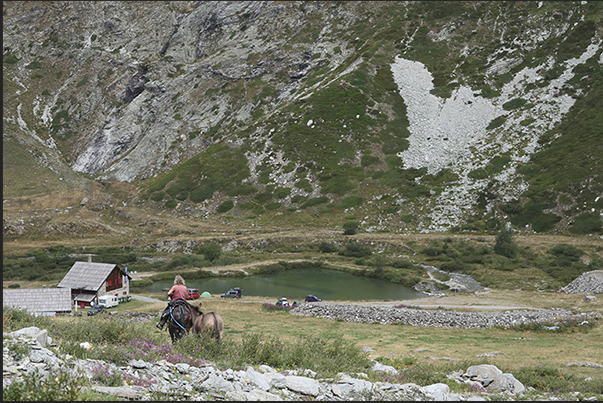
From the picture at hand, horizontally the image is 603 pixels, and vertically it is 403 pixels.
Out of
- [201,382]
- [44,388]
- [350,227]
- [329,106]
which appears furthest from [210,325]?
[329,106]

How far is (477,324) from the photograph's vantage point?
38.7 m

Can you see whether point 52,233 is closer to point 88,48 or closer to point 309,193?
point 309,193

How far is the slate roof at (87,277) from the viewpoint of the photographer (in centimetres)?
5059

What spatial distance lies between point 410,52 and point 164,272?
352ft

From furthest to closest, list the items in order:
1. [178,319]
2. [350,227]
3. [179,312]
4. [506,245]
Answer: [350,227]
[506,245]
[179,312]
[178,319]

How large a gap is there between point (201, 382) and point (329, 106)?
11548 cm

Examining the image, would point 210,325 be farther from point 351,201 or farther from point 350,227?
point 351,201

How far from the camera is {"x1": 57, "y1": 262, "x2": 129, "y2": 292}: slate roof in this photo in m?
50.6

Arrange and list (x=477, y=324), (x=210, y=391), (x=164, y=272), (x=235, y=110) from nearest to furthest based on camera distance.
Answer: (x=210, y=391), (x=477, y=324), (x=164, y=272), (x=235, y=110)

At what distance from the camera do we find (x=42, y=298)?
1806 inches

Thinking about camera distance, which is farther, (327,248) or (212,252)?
(327,248)

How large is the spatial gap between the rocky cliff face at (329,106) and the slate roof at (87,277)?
168 feet

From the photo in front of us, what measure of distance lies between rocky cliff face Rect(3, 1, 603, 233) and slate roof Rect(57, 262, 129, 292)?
5110 cm

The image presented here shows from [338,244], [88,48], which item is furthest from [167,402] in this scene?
[88,48]
